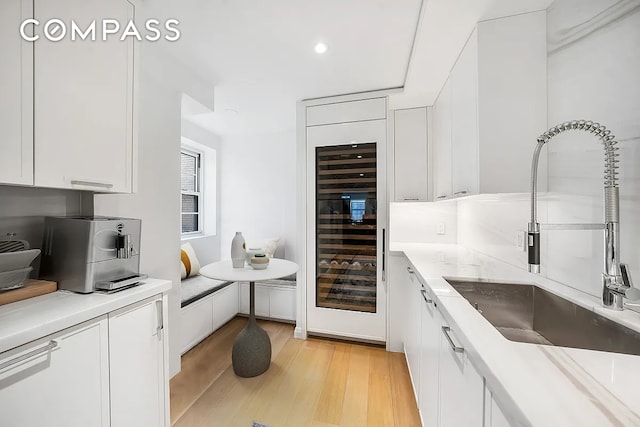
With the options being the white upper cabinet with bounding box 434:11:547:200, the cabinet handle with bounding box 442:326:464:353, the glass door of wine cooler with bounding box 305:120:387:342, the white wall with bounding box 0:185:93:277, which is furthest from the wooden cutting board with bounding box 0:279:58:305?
the white upper cabinet with bounding box 434:11:547:200

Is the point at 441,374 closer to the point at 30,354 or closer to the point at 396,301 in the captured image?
the point at 396,301

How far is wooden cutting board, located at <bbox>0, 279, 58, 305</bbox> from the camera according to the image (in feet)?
3.22

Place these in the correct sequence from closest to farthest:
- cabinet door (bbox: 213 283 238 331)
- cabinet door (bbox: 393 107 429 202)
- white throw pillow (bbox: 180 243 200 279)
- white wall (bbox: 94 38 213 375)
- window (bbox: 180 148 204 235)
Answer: white wall (bbox: 94 38 213 375) → cabinet door (bbox: 393 107 429 202) → cabinet door (bbox: 213 283 238 331) → white throw pillow (bbox: 180 243 200 279) → window (bbox: 180 148 204 235)

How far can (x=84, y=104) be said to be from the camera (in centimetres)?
118

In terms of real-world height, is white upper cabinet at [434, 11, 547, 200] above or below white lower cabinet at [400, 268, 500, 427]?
above

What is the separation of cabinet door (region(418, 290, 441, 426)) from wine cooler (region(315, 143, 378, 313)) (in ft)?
3.41

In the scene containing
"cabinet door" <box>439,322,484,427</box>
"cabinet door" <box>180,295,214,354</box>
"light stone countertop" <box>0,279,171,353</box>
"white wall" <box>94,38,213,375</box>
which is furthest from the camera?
"cabinet door" <box>180,295,214,354</box>

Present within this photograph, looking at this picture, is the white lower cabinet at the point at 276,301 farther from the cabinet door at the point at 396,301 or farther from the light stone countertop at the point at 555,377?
the light stone countertop at the point at 555,377

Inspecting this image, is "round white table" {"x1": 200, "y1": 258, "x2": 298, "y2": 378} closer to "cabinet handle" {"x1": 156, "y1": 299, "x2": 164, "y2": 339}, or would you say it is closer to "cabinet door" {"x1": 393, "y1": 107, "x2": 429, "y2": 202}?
"cabinet handle" {"x1": 156, "y1": 299, "x2": 164, "y2": 339}

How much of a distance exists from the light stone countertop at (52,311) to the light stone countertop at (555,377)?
4.47 feet

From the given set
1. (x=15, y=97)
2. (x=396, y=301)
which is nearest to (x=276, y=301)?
(x=396, y=301)

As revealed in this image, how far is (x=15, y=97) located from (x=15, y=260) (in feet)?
2.13

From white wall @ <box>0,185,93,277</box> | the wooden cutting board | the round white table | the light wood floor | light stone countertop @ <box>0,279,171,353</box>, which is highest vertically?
white wall @ <box>0,185,93,277</box>

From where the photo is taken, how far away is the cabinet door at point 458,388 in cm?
69
